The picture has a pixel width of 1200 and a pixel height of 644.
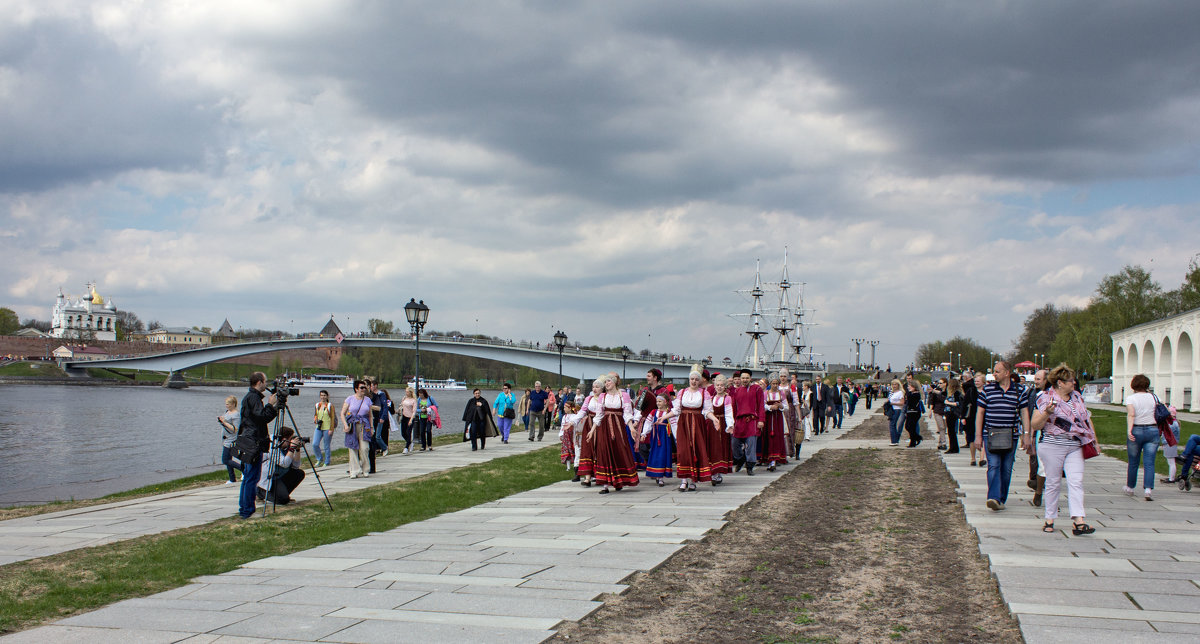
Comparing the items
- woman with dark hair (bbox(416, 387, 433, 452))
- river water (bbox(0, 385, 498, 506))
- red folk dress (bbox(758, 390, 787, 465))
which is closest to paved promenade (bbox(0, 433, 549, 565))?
woman with dark hair (bbox(416, 387, 433, 452))

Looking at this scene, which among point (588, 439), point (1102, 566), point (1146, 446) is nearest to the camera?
point (1102, 566)

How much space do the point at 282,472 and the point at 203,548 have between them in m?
3.34

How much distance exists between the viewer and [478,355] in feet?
260

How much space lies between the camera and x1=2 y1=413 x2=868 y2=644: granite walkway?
499 centimetres

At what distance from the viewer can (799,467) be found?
600 inches

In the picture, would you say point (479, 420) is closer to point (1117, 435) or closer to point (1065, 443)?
point (1065, 443)

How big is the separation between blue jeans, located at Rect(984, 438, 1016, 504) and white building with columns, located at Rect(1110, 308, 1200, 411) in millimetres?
34737

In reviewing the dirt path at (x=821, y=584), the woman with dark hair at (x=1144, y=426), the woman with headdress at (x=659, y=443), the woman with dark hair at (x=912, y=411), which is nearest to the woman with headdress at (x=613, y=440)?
the woman with headdress at (x=659, y=443)

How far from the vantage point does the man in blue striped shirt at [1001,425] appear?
360 inches

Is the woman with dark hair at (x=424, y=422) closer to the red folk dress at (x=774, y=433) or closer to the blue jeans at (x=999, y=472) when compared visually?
the red folk dress at (x=774, y=433)

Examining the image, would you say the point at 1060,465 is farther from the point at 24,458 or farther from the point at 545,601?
the point at 24,458

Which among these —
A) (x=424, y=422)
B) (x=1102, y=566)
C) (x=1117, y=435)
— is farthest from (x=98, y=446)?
(x=1117, y=435)

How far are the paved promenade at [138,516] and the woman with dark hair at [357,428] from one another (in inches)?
12.8

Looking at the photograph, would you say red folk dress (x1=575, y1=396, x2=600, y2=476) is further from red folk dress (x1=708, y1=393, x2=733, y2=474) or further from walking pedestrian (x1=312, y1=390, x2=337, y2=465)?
walking pedestrian (x1=312, y1=390, x2=337, y2=465)
